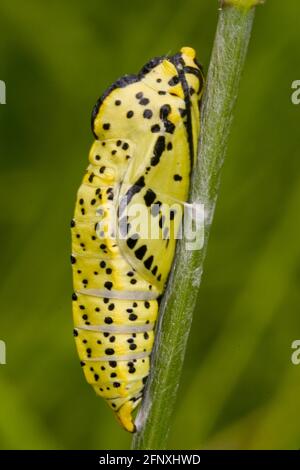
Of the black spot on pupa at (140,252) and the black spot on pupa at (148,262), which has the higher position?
the black spot on pupa at (140,252)

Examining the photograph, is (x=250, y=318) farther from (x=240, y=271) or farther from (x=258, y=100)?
(x=258, y=100)

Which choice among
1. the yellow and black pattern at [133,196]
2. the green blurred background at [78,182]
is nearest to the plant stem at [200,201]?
the yellow and black pattern at [133,196]

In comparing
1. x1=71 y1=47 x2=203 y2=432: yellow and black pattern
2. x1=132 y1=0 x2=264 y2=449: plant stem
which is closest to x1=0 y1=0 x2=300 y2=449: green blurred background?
x1=71 y1=47 x2=203 y2=432: yellow and black pattern

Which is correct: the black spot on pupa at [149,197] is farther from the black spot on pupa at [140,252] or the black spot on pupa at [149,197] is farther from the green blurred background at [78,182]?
the green blurred background at [78,182]

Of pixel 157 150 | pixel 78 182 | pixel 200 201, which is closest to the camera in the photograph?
pixel 200 201

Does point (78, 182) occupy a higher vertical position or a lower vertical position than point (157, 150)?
lower

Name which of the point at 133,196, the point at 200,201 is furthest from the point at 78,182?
the point at 200,201

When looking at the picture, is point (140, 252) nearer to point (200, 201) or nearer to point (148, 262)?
point (148, 262)
